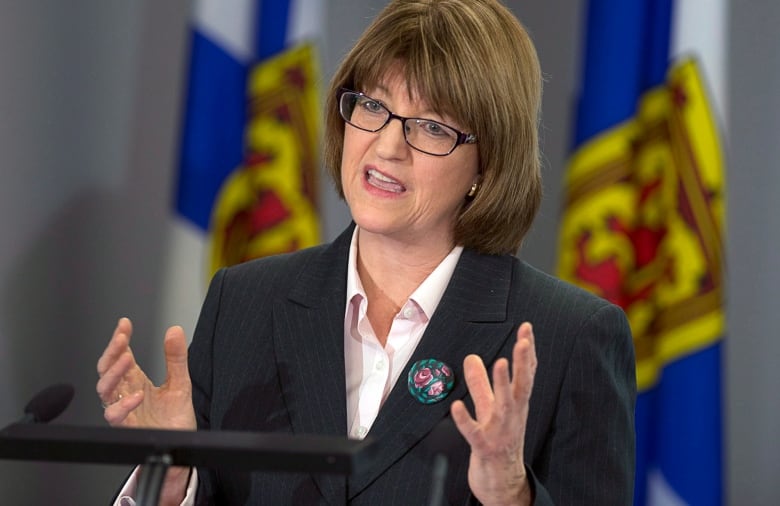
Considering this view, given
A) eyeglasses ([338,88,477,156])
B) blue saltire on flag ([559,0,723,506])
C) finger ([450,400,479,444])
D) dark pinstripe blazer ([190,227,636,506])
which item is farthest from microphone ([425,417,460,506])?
blue saltire on flag ([559,0,723,506])

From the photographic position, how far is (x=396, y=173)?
6.38 feet

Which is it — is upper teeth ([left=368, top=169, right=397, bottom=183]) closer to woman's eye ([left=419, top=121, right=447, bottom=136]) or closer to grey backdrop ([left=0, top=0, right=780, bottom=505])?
woman's eye ([left=419, top=121, right=447, bottom=136])

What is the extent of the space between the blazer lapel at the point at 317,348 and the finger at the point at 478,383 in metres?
0.41

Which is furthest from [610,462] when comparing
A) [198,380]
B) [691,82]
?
[691,82]

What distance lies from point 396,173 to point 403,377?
1.17 feet

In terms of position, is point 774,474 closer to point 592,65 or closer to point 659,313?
point 659,313

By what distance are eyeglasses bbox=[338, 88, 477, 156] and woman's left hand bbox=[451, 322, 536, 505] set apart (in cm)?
55

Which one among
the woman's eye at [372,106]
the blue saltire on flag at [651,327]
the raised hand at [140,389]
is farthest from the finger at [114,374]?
the blue saltire on flag at [651,327]

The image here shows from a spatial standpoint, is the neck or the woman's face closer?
the woman's face

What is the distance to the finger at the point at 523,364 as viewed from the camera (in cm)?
146

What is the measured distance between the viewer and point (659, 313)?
10.5 feet

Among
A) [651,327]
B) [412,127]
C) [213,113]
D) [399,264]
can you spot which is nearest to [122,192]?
[213,113]

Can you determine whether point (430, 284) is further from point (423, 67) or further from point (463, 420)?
point (463, 420)

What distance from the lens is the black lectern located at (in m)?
1.34
